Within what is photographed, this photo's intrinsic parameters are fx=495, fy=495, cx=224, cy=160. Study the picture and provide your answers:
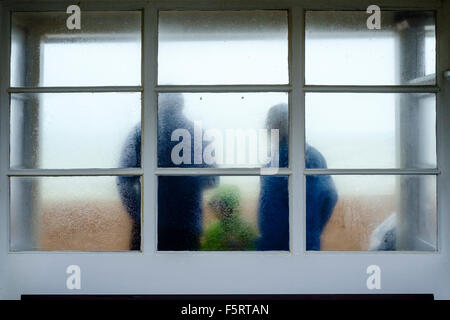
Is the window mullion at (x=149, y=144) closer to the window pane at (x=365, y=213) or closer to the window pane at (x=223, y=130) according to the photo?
the window pane at (x=223, y=130)

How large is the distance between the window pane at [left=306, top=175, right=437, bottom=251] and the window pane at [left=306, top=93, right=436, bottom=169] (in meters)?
0.08

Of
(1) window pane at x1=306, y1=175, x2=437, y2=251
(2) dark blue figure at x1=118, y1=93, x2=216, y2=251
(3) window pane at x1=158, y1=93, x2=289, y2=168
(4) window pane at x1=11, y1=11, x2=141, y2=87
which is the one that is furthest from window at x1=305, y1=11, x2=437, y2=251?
(4) window pane at x1=11, y1=11, x2=141, y2=87

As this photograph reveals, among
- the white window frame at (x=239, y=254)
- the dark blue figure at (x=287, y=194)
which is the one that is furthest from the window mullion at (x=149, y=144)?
the dark blue figure at (x=287, y=194)

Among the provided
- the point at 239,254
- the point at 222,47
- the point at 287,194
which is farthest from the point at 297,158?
the point at 222,47

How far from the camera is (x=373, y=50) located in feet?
7.23

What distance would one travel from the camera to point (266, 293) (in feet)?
7.07

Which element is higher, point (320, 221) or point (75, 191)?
point (75, 191)

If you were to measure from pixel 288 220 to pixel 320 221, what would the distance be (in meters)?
0.14

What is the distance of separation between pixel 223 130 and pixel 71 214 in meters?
0.78

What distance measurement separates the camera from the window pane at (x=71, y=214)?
2.21 metres

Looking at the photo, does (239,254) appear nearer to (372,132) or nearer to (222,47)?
(372,132)
